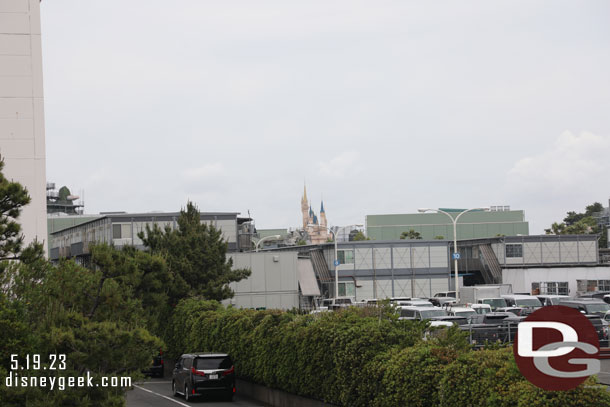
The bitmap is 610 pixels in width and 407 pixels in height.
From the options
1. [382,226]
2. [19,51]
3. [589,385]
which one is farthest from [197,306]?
[382,226]

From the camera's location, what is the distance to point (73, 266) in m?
14.4

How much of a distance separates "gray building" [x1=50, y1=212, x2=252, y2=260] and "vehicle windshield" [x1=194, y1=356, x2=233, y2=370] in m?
26.7

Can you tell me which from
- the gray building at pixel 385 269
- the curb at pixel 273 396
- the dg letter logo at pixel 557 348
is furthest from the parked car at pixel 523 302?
the dg letter logo at pixel 557 348

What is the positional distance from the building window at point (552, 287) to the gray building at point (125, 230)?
1152 inches

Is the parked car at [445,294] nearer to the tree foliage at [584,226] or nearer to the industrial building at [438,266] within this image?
the industrial building at [438,266]

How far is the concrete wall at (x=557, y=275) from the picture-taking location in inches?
2776

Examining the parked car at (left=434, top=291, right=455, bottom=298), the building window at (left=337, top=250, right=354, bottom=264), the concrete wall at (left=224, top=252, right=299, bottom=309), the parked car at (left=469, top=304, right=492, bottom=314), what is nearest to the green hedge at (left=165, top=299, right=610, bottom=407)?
the parked car at (left=469, top=304, right=492, bottom=314)

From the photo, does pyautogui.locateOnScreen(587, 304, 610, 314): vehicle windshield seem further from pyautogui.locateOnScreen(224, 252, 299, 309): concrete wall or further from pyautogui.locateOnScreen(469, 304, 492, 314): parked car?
pyautogui.locateOnScreen(224, 252, 299, 309): concrete wall

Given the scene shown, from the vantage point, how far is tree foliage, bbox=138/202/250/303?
36.2m

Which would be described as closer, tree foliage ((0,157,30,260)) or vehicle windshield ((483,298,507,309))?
tree foliage ((0,157,30,260))

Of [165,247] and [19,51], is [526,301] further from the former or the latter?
[19,51]

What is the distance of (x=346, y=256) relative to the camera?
237 feet

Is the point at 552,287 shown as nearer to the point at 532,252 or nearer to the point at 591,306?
the point at 532,252

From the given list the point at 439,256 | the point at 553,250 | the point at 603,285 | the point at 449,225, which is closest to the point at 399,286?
the point at 439,256
